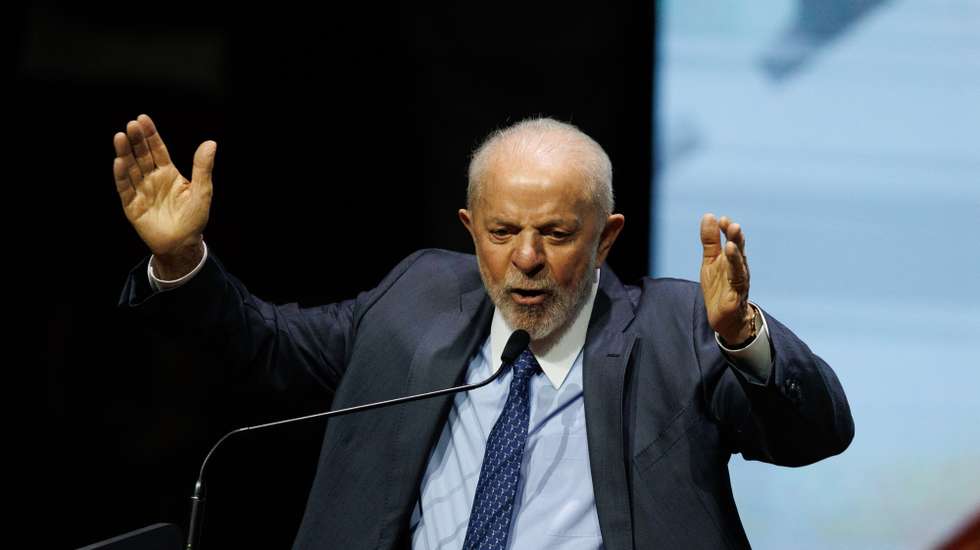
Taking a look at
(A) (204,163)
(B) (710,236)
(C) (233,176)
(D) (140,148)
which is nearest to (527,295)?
(B) (710,236)

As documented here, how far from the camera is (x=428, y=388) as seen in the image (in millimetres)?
1996

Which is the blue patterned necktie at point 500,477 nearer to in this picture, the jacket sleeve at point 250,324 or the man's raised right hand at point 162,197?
the jacket sleeve at point 250,324

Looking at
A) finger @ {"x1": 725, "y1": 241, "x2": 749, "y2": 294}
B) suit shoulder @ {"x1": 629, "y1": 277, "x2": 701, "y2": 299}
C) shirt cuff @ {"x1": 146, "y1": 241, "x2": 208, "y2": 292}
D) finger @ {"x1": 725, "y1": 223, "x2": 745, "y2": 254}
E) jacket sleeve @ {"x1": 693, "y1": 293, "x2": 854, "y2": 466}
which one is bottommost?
jacket sleeve @ {"x1": 693, "y1": 293, "x2": 854, "y2": 466}

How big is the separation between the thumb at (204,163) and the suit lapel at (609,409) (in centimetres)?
76

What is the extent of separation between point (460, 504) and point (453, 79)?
1387mm

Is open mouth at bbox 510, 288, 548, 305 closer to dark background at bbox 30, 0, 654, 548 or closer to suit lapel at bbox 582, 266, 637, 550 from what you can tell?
suit lapel at bbox 582, 266, 637, 550

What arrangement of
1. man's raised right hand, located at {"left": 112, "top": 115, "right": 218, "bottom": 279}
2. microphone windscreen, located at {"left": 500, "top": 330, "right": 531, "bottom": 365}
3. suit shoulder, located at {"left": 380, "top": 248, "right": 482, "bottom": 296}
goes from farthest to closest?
suit shoulder, located at {"left": 380, "top": 248, "right": 482, "bottom": 296}, man's raised right hand, located at {"left": 112, "top": 115, "right": 218, "bottom": 279}, microphone windscreen, located at {"left": 500, "top": 330, "right": 531, "bottom": 365}

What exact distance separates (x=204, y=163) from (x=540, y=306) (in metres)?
0.66

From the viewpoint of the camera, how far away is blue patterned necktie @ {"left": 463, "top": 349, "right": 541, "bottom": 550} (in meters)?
1.86

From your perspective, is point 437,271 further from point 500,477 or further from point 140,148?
point 140,148

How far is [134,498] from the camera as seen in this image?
2.91m

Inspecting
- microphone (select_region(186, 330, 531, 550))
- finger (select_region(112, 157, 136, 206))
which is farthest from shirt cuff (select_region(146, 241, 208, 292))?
microphone (select_region(186, 330, 531, 550))

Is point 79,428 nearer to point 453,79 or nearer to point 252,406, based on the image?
point 252,406

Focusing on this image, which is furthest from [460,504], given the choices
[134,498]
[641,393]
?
[134,498]
